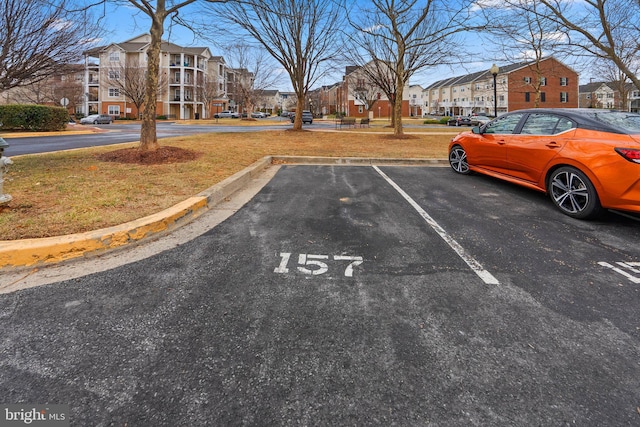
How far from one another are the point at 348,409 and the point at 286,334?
2.35 feet

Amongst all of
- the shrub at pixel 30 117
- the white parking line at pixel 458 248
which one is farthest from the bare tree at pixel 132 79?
the white parking line at pixel 458 248

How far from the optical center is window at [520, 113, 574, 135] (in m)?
5.67

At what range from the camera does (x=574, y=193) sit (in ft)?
17.0

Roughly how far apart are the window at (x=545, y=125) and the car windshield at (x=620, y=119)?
0.34 m

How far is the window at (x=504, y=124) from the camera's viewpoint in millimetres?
6809

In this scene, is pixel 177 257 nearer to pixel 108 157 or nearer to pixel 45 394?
pixel 45 394

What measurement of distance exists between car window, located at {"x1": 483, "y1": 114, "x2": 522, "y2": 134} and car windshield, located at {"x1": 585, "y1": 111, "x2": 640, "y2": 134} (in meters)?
1.33

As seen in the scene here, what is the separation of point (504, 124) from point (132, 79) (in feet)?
184

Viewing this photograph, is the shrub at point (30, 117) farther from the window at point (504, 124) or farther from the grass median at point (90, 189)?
the window at point (504, 124)

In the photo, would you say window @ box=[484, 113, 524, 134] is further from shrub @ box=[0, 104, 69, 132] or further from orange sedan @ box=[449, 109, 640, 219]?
shrub @ box=[0, 104, 69, 132]

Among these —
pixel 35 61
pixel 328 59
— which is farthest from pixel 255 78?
pixel 35 61

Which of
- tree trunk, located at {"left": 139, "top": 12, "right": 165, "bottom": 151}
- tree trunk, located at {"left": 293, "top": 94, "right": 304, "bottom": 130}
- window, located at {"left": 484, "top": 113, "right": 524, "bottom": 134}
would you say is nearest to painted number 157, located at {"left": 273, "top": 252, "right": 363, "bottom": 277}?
window, located at {"left": 484, "top": 113, "right": 524, "bottom": 134}

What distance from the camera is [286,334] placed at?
7.77 ft

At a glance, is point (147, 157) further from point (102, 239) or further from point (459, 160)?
point (459, 160)
